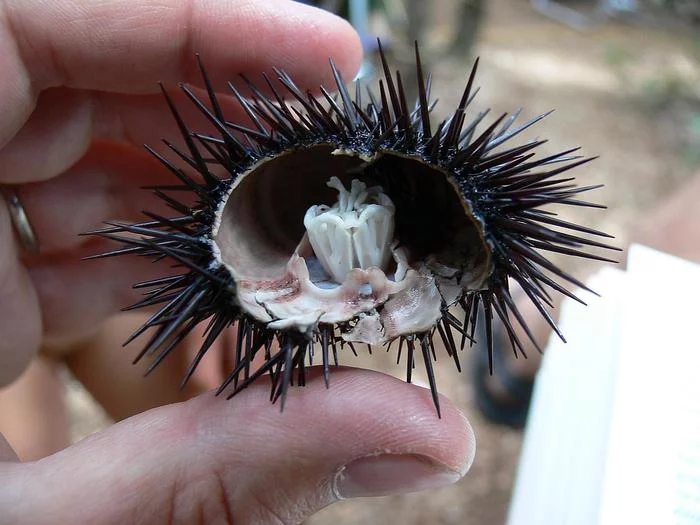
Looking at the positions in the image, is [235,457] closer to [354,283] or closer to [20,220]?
[354,283]

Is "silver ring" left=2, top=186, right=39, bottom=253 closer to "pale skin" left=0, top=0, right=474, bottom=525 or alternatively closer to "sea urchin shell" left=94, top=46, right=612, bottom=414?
"pale skin" left=0, top=0, right=474, bottom=525

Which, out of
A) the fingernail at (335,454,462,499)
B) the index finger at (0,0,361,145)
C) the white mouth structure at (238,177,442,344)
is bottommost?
the fingernail at (335,454,462,499)

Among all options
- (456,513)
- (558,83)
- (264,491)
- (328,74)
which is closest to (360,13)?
(558,83)

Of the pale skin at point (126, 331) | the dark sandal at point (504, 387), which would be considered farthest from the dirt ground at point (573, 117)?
the pale skin at point (126, 331)

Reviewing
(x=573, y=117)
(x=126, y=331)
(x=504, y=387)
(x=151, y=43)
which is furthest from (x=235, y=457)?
(x=573, y=117)

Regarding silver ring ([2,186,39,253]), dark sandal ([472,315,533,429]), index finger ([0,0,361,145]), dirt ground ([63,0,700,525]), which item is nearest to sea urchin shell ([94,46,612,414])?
index finger ([0,0,361,145])

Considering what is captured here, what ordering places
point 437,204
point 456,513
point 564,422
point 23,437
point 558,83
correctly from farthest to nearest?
point 558,83 < point 456,513 < point 23,437 < point 564,422 < point 437,204

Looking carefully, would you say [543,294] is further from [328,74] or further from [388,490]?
[328,74]
